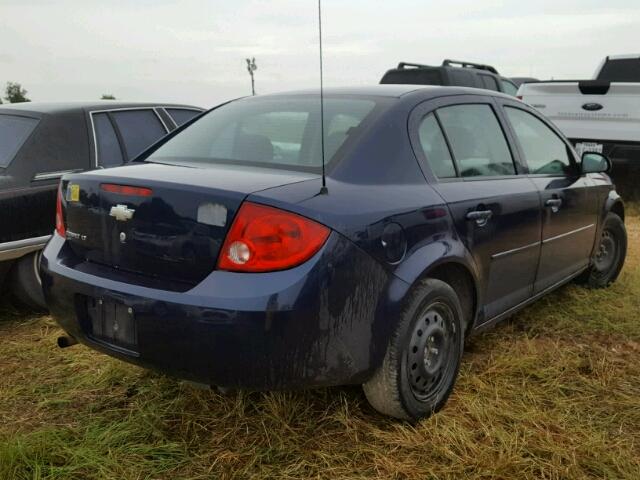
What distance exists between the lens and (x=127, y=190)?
235 centimetres

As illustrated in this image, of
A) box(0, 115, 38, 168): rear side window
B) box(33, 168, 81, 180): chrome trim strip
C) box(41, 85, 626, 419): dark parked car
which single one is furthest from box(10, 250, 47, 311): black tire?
box(41, 85, 626, 419): dark parked car

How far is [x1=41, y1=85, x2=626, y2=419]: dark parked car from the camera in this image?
2.10m

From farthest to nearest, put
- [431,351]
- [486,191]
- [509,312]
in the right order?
[509,312] < [486,191] < [431,351]

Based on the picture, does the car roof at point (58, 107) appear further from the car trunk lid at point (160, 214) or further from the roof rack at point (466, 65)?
the roof rack at point (466, 65)

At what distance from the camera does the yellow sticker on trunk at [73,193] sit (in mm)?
2553

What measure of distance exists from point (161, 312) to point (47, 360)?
161 centimetres

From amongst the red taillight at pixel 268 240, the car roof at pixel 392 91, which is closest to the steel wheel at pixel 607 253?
the car roof at pixel 392 91

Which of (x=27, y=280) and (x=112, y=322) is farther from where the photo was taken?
(x=27, y=280)

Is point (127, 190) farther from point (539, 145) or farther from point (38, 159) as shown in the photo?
point (539, 145)

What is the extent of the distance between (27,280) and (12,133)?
0.97m

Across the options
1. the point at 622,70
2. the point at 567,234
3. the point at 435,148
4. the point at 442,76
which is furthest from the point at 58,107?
the point at 622,70

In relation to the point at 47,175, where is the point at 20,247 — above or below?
below

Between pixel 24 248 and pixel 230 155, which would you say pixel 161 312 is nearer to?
pixel 230 155

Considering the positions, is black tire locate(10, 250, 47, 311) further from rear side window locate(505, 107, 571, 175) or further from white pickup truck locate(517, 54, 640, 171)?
white pickup truck locate(517, 54, 640, 171)
